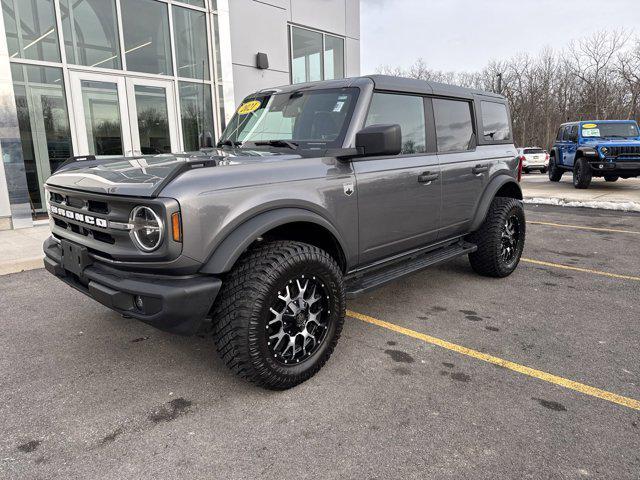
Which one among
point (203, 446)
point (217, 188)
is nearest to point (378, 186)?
point (217, 188)

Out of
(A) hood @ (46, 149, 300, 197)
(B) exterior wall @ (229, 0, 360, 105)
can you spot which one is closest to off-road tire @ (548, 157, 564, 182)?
(B) exterior wall @ (229, 0, 360, 105)

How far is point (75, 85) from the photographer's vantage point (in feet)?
28.0

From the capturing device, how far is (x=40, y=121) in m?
8.55

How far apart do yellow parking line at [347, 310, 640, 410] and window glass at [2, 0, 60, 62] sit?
8051 millimetres

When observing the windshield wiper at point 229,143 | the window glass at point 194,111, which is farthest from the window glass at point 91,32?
the windshield wiper at point 229,143

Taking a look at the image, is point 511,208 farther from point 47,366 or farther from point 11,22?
point 11,22

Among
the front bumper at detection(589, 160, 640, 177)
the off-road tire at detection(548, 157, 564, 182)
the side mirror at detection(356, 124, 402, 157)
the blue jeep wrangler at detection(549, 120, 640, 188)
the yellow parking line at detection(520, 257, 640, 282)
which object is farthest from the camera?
the off-road tire at detection(548, 157, 564, 182)

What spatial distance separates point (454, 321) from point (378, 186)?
4.46ft

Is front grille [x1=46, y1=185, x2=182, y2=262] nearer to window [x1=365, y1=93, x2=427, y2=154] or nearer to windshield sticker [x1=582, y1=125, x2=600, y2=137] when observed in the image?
window [x1=365, y1=93, x2=427, y2=154]

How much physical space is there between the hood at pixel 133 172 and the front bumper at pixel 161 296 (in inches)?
18.1

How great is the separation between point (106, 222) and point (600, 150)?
14.4m

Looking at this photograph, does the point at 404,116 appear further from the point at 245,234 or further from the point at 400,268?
the point at 245,234

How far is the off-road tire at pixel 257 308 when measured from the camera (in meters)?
2.46

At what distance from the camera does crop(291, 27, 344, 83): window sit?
12141 millimetres
